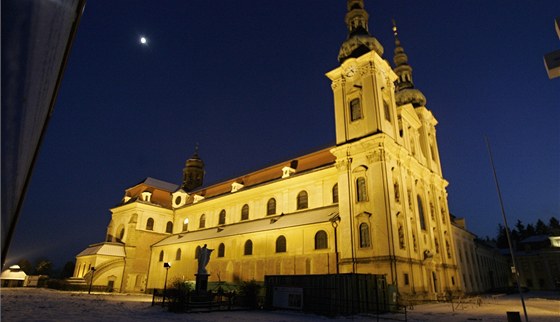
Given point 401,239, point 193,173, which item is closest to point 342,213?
point 401,239

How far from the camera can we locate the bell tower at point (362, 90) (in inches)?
1166

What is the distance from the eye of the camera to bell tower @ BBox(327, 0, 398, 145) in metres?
29.6

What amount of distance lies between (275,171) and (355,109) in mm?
12341

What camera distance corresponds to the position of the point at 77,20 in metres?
2.90

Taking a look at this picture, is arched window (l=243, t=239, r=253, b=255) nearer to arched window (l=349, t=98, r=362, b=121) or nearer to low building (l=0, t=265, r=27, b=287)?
arched window (l=349, t=98, r=362, b=121)

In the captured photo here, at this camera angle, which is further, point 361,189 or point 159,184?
point 159,184

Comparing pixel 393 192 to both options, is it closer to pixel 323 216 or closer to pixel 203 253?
pixel 323 216

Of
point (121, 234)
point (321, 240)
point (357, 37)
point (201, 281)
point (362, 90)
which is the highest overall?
point (357, 37)

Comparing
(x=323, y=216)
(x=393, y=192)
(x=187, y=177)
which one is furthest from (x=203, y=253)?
(x=187, y=177)

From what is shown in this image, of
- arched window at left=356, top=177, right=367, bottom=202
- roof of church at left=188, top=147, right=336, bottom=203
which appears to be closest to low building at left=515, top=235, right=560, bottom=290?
roof of church at left=188, top=147, right=336, bottom=203

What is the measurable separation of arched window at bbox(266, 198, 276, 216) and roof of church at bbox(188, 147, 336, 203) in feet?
8.30

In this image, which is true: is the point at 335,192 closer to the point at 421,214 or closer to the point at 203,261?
the point at 421,214

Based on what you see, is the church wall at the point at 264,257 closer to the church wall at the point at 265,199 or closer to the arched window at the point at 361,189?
the arched window at the point at 361,189

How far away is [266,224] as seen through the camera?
1324 inches
